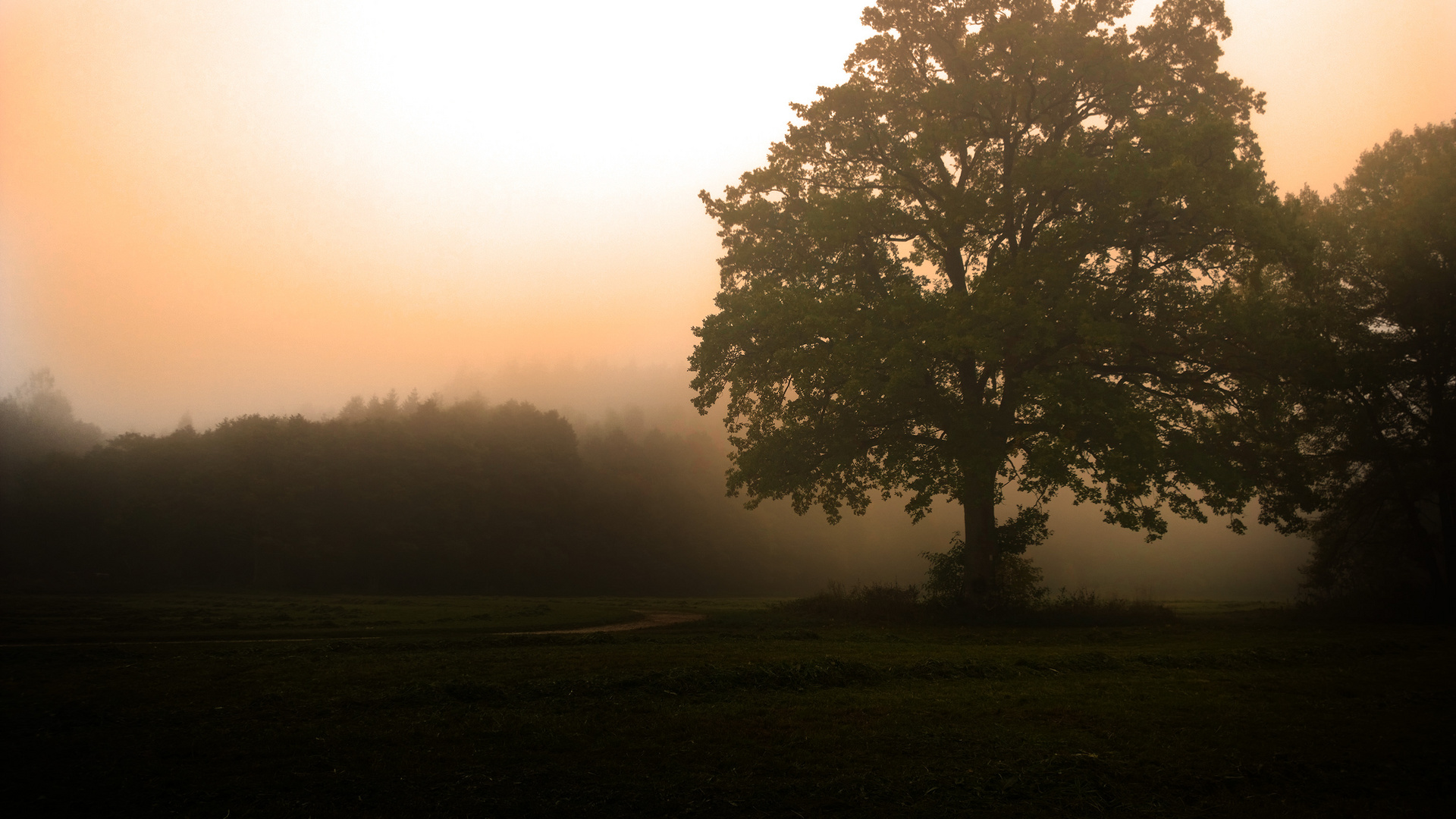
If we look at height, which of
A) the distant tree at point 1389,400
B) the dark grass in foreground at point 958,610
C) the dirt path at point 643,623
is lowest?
the dirt path at point 643,623

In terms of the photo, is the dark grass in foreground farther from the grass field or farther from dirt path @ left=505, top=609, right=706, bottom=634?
the grass field

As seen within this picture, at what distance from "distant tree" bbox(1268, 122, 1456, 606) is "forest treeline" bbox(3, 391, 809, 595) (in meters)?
38.7

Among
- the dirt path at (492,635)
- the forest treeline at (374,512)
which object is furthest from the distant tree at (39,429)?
the dirt path at (492,635)

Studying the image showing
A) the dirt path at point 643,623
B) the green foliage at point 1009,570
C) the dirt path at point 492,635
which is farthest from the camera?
the green foliage at point 1009,570

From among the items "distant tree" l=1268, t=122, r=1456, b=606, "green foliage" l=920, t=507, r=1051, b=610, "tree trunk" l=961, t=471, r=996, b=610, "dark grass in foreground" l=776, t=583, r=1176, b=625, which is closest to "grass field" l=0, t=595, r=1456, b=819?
"dark grass in foreground" l=776, t=583, r=1176, b=625

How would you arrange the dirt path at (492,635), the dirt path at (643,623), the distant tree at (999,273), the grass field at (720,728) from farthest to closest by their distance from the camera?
1. the distant tree at (999,273)
2. the dirt path at (643,623)
3. the dirt path at (492,635)
4. the grass field at (720,728)

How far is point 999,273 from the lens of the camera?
18828mm

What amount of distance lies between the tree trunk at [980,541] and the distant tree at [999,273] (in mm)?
66

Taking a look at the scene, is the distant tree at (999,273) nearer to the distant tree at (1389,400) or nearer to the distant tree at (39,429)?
the distant tree at (1389,400)

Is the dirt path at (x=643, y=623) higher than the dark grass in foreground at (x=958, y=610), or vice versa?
the dark grass in foreground at (x=958, y=610)

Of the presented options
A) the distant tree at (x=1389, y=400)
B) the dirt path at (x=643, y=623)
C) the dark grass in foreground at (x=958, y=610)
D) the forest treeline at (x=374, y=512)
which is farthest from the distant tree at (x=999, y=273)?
the forest treeline at (x=374, y=512)

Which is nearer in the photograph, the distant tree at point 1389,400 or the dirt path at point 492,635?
the dirt path at point 492,635

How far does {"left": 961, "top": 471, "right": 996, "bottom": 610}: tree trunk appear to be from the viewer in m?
19.6

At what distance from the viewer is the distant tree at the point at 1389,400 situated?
22.0 m
